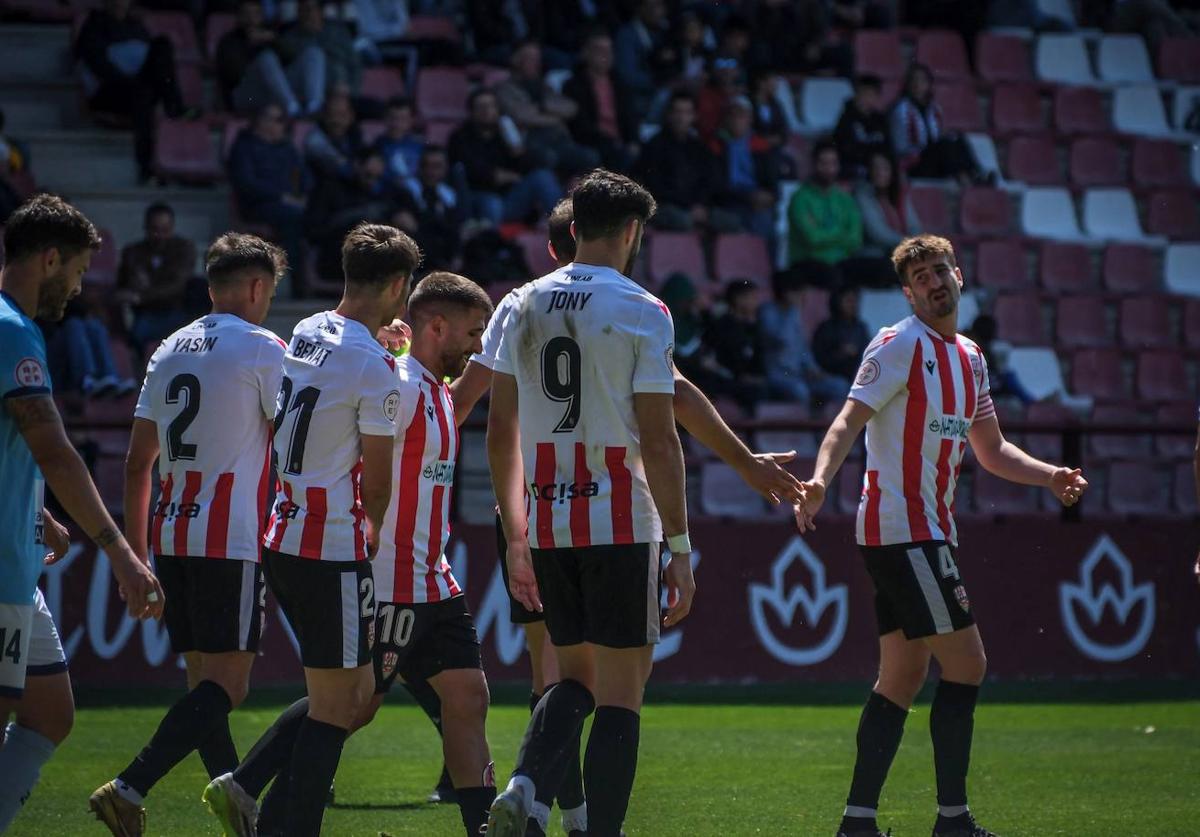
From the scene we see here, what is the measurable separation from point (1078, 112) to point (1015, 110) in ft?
2.54

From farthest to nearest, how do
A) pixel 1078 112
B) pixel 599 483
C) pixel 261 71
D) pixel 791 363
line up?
pixel 1078 112 < pixel 261 71 < pixel 791 363 < pixel 599 483

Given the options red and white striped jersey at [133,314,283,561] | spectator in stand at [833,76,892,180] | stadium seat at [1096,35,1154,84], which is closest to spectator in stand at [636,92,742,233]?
spectator in stand at [833,76,892,180]

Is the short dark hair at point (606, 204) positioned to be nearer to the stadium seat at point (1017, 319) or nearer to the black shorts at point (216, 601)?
the black shorts at point (216, 601)

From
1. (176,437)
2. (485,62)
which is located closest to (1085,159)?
(485,62)

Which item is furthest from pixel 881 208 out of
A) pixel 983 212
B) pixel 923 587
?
pixel 923 587

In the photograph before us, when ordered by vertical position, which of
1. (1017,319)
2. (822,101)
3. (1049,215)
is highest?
(822,101)

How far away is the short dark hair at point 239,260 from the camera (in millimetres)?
6387

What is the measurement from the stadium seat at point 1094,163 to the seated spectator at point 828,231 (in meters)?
4.05

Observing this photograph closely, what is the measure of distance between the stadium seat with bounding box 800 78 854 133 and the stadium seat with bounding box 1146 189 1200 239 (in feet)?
11.9

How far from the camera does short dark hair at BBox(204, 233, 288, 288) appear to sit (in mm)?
6387

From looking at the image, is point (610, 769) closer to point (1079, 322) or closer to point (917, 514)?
point (917, 514)

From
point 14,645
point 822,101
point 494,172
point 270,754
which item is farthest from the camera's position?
point 822,101

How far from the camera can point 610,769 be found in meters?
5.04

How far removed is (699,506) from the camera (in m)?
13.5
